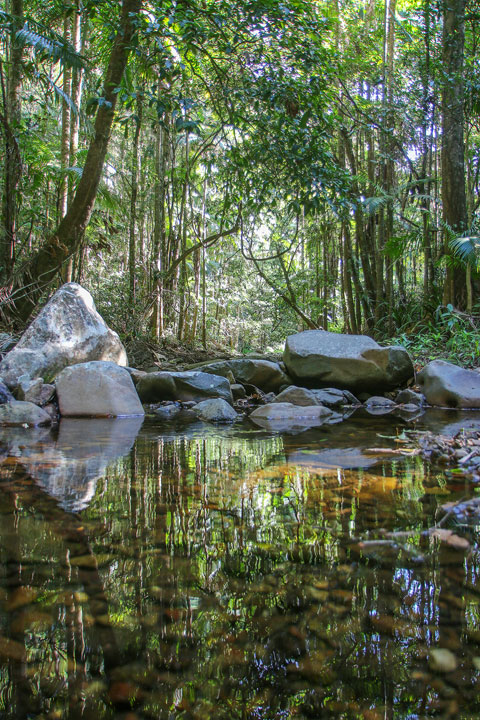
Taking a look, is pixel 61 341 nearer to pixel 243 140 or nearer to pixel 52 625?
pixel 243 140

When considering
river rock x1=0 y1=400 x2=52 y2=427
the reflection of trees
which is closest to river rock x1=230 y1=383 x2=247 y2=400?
river rock x1=0 y1=400 x2=52 y2=427

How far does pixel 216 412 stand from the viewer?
16.0 feet

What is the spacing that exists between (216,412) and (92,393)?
4.15 ft

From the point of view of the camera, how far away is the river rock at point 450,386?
517 centimetres

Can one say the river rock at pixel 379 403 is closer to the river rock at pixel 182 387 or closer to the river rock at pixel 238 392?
the river rock at pixel 238 392

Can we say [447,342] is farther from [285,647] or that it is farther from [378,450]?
[285,647]

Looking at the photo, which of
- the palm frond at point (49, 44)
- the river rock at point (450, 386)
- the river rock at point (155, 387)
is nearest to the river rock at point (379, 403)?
the river rock at point (450, 386)

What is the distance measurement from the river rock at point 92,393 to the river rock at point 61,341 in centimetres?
53

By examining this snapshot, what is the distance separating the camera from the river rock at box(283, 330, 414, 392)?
19.6 feet

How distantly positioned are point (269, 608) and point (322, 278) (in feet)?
36.2

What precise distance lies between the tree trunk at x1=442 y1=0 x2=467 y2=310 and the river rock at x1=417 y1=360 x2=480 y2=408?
106 inches

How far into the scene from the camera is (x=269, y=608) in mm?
1225

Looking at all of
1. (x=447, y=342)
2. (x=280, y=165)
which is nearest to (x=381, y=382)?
(x=447, y=342)

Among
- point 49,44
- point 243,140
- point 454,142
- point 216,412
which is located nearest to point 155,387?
point 216,412
